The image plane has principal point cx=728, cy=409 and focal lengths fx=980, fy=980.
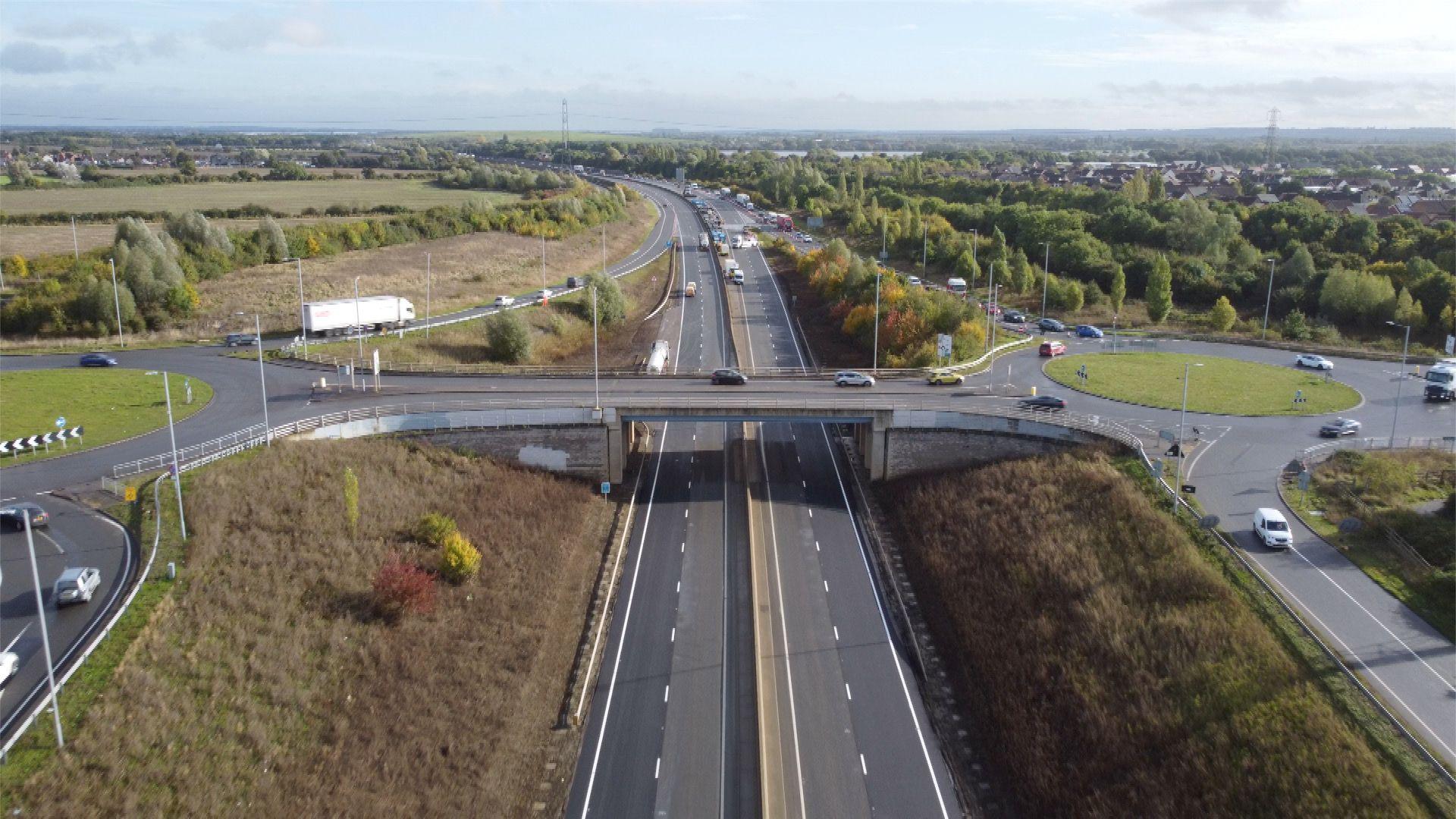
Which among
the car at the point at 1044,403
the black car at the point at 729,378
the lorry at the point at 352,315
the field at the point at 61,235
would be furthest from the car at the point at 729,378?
the field at the point at 61,235

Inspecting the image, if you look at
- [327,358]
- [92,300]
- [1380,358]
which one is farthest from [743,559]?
[92,300]

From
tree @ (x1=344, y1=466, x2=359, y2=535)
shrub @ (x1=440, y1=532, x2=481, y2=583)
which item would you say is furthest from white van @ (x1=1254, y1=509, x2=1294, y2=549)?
tree @ (x1=344, y1=466, x2=359, y2=535)

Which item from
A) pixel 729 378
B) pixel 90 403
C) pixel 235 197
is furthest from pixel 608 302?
pixel 235 197

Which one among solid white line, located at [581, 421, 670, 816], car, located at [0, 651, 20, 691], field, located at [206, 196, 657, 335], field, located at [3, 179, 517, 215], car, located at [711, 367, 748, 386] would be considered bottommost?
solid white line, located at [581, 421, 670, 816]

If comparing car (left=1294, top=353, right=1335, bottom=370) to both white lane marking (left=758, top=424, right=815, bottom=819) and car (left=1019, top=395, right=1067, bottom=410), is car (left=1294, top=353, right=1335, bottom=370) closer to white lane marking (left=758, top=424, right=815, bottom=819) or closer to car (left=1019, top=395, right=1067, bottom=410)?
car (left=1019, top=395, right=1067, bottom=410)

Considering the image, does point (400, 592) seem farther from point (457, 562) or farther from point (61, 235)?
point (61, 235)

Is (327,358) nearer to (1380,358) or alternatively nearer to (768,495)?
(768,495)

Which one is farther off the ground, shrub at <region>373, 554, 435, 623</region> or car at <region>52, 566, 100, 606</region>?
car at <region>52, 566, 100, 606</region>
